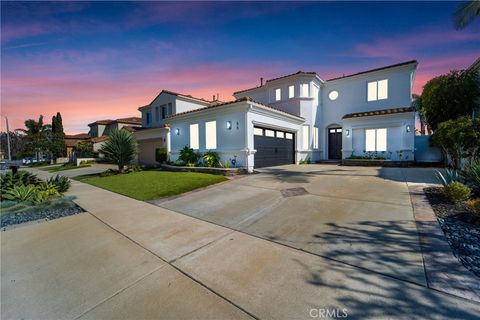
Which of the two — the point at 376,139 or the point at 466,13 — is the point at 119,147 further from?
the point at 376,139

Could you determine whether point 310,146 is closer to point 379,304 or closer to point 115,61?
point 115,61

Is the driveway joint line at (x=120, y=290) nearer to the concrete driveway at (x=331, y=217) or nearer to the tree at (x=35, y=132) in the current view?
the concrete driveway at (x=331, y=217)

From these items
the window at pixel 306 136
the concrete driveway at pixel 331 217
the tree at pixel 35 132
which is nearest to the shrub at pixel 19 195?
the concrete driveway at pixel 331 217

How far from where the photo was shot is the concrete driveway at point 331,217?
289 cm

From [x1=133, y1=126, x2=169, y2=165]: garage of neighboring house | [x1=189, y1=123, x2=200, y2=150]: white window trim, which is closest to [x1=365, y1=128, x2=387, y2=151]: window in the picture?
[x1=189, y1=123, x2=200, y2=150]: white window trim

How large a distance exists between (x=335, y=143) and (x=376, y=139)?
142 inches

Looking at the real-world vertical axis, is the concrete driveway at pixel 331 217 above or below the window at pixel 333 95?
below

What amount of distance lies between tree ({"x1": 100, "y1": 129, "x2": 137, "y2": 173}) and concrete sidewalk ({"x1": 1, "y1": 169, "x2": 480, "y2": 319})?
34.5 ft

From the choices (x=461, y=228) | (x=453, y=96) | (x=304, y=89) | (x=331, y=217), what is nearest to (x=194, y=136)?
(x=304, y=89)

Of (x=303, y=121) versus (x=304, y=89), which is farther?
(x=304, y=89)

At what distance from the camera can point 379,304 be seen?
6.55ft

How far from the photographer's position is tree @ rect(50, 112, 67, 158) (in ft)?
102

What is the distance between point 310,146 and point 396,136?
18.5 feet

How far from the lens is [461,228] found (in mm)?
3562
